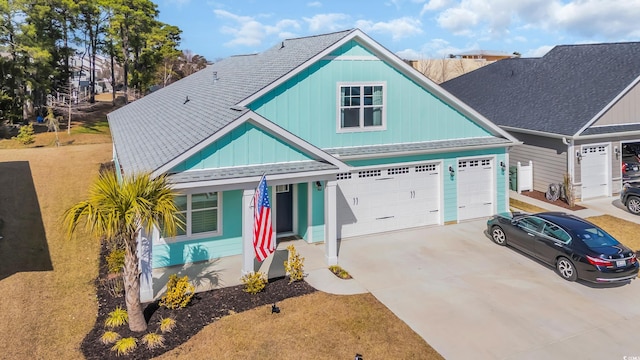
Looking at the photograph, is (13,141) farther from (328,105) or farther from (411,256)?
(411,256)

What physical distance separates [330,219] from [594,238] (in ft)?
23.5

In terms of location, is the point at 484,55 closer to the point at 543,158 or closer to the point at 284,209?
the point at 543,158

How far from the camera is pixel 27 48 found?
1344 inches

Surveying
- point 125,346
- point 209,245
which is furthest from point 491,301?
point 125,346

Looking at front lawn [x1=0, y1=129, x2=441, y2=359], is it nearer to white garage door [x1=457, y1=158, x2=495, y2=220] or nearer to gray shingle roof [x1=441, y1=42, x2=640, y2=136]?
white garage door [x1=457, y1=158, x2=495, y2=220]

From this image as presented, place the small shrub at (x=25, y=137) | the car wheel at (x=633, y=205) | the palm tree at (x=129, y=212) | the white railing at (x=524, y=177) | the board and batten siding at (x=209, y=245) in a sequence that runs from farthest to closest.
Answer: the small shrub at (x=25, y=137) → the white railing at (x=524, y=177) → the car wheel at (x=633, y=205) → the board and batten siding at (x=209, y=245) → the palm tree at (x=129, y=212)

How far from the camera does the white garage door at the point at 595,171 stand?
790 inches

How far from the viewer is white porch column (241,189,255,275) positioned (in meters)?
11.5

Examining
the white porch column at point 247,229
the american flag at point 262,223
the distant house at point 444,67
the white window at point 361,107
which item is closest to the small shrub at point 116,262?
the white porch column at point 247,229

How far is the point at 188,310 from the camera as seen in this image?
10109 mm

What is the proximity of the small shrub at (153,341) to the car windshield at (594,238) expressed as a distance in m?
10.8

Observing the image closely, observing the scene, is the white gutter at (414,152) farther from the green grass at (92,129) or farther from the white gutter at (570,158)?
the green grass at (92,129)

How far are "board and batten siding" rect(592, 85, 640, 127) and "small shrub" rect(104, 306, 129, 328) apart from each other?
67.7ft

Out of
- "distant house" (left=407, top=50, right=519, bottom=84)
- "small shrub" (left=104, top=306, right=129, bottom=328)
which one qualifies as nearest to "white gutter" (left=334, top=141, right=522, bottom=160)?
"small shrub" (left=104, top=306, right=129, bottom=328)
